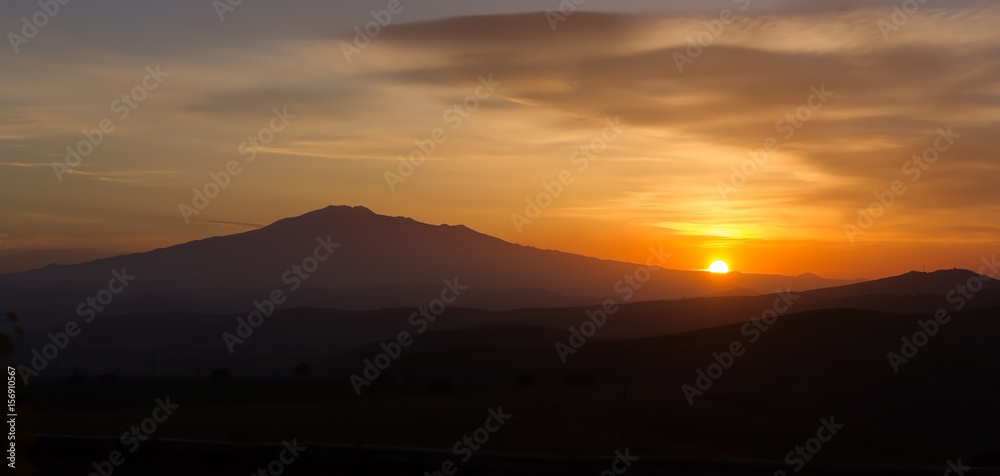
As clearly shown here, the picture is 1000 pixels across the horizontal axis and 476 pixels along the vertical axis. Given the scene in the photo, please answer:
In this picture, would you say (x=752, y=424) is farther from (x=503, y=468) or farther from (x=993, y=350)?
(x=993, y=350)

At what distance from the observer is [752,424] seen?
27.7 m

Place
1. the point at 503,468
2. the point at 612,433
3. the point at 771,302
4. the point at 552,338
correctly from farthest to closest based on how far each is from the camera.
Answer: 1. the point at 771,302
2. the point at 552,338
3. the point at 612,433
4. the point at 503,468

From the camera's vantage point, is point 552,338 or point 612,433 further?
point 552,338

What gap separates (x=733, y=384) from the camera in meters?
50.2

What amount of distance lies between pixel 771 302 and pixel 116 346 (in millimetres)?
94388

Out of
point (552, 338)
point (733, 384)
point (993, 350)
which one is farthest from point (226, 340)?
point (993, 350)

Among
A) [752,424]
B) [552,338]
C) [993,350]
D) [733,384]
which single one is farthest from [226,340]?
[752,424]

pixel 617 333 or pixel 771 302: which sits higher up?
pixel 771 302

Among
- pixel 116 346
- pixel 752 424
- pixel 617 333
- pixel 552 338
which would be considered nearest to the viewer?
pixel 752 424

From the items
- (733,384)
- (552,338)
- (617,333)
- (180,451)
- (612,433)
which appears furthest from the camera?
(617,333)

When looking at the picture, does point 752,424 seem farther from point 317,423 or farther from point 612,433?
point 317,423

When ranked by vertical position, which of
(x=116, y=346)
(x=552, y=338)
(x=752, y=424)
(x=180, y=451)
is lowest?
(x=180, y=451)

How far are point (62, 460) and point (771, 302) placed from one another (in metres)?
137

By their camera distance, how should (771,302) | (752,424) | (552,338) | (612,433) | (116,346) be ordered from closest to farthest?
(612,433) < (752,424) < (552,338) < (116,346) < (771,302)
